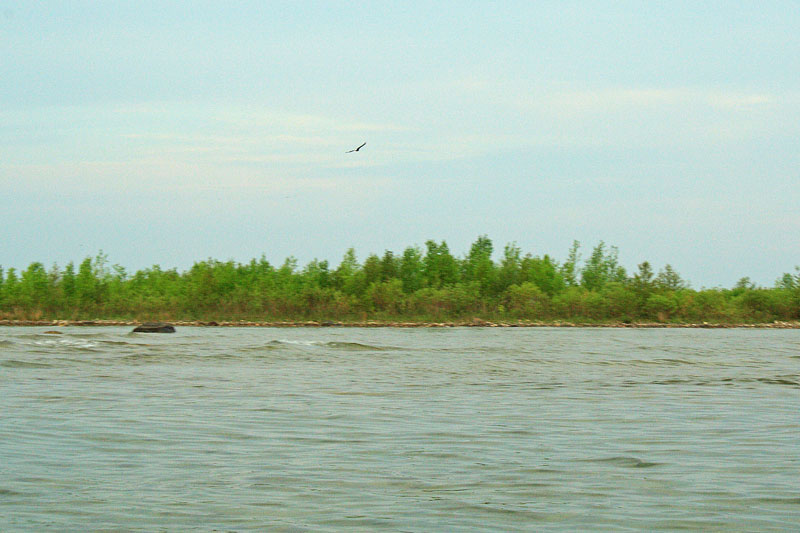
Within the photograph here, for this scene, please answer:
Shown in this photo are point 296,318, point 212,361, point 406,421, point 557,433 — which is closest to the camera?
point 557,433

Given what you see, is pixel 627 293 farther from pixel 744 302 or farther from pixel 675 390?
pixel 675 390

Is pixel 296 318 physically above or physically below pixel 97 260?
below

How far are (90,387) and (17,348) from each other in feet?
52.0

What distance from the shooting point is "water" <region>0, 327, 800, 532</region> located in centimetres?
773

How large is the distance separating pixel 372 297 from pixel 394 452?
268ft

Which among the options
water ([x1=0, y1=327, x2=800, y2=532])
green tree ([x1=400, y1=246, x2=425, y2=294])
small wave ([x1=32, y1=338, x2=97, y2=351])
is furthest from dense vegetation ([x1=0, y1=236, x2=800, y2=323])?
water ([x1=0, y1=327, x2=800, y2=532])

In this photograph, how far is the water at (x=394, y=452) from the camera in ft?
25.3

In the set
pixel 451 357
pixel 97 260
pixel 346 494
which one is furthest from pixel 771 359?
pixel 97 260

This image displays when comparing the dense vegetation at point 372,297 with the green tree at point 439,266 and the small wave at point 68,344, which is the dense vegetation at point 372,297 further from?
the small wave at point 68,344

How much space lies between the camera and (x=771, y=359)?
105ft

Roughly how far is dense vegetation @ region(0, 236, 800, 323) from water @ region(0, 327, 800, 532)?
219 feet

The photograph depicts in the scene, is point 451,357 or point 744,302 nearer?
point 451,357

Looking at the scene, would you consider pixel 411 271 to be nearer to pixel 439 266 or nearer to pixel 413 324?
pixel 439 266

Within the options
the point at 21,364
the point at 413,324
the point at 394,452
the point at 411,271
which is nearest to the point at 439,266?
the point at 411,271
